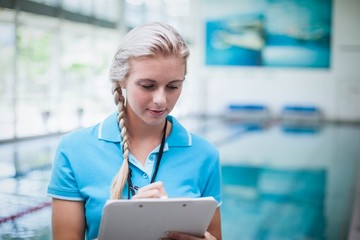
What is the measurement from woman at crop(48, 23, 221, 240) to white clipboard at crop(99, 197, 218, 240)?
0.12ft

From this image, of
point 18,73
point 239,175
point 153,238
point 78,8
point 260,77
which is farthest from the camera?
point 260,77

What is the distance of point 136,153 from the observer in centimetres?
150

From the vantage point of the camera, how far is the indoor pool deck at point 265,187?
4.82m

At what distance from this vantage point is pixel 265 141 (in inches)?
465

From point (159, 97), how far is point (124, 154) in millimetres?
207

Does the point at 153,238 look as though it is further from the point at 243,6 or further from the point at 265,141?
the point at 243,6

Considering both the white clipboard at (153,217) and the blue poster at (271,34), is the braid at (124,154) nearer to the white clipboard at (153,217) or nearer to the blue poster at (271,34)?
the white clipboard at (153,217)

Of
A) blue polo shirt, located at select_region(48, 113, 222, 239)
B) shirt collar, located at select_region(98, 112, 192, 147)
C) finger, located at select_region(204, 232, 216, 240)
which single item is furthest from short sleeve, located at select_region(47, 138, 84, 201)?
finger, located at select_region(204, 232, 216, 240)

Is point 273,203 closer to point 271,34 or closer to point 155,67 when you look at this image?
point 155,67

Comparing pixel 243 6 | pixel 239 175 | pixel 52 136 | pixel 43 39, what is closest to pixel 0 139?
pixel 52 136

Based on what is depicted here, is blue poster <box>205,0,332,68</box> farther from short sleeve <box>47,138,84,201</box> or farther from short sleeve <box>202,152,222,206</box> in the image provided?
short sleeve <box>47,138,84,201</box>

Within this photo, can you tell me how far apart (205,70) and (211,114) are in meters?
1.86

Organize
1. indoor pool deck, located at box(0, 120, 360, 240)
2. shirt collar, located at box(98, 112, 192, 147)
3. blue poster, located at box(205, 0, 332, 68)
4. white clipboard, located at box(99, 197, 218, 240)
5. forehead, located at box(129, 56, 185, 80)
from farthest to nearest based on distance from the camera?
blue poster, located at box(205, 0, 332, 68) → indoor pool deck, located at box(0, 120, 360, 240) → shirt collar, located at box(98, 112, 192, 147) → forehead, located at box(129, 56, 185, 80) → white clipboard, located at box(99, 197, 218, 240)

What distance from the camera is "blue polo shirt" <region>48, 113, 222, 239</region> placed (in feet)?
4.61
